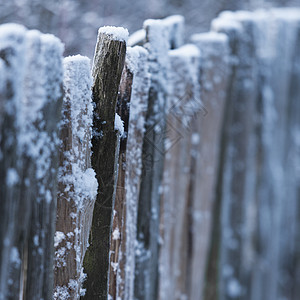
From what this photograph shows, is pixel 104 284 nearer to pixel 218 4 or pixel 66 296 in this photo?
pixel 66 296

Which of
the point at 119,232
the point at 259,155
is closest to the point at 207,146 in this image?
the point at 259,155

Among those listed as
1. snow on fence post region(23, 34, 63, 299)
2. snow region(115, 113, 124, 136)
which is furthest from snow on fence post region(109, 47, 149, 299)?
snow on fence post region(23, 34, 63, 299)

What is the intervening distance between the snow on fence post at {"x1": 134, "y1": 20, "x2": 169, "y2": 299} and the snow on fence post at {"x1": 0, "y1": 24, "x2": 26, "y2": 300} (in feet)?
2.17

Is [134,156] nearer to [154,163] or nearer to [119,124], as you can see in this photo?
[154,163]

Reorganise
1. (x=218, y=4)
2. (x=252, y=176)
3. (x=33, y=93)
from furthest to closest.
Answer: (x=218, y=4), (x=252, y=176), (x=33, y=93)

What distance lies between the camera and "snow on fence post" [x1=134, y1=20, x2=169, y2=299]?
1.37m

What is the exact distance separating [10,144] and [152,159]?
0.74 m

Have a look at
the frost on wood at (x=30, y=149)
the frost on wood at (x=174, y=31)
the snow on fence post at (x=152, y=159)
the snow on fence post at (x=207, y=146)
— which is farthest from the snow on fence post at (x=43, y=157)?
the snow on fence post at (x=207, y=146)

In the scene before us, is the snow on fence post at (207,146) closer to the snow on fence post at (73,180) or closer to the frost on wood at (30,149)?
the snow on fence post at (73,180)

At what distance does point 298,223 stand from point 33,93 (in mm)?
1775

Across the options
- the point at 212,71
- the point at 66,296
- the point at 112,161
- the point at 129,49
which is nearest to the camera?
the point at 66,296

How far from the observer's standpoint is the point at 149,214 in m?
1.41

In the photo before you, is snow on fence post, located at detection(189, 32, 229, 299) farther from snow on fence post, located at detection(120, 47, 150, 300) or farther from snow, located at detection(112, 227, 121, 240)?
snow, located at detection(112, 227, 121, 240)

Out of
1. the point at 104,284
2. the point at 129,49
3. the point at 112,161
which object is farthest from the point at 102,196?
the point at 129,49
